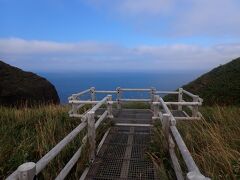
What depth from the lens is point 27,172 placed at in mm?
2688

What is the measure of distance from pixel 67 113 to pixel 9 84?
700 centimetres

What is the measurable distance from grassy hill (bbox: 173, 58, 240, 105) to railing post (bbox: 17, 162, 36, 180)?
15.4 metres

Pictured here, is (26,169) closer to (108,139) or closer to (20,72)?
(108,139)

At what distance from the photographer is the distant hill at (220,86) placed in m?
A: 17.1

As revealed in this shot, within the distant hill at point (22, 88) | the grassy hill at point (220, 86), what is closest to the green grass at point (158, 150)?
the distant hill at point (22, 88)

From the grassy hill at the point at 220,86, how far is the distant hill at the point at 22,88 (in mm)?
10022

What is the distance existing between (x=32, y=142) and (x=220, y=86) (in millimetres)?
15130

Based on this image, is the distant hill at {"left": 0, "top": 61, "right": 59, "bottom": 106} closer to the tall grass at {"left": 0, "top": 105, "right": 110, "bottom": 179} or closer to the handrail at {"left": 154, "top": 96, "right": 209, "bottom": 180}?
the tall grass at {"left": 0, "top": 105, "right": 110, "bottom": 179}

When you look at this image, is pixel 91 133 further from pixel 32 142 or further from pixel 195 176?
pixel 195 176

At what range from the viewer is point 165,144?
556 centimetres

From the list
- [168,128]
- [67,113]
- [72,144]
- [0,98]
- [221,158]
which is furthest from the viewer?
[0,98]

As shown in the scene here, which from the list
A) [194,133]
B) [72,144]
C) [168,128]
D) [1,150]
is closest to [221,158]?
[168,128]

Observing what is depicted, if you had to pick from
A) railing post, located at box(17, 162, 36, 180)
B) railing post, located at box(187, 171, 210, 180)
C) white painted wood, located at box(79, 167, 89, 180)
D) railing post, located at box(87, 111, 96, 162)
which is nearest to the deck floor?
white painted wood, located at box(79, 167, 89, 180)

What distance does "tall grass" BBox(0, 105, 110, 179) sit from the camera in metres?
5.14
